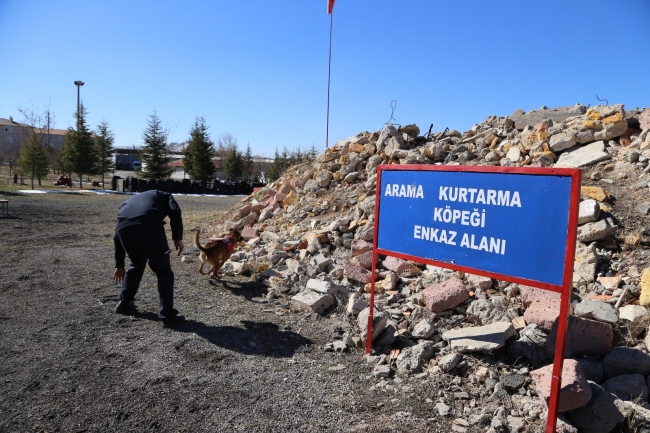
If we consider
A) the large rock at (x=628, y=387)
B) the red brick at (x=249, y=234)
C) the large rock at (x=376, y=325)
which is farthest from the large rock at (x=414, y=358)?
the red brick at (x=249, y=234)

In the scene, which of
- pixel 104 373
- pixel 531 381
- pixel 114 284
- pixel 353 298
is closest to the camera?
pixel 531 381

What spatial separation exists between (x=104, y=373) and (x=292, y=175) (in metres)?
9.06

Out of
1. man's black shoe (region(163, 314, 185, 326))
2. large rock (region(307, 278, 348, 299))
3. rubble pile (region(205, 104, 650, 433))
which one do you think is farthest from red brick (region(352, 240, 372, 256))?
man's black shoe (region(163, 314, 185, 326))

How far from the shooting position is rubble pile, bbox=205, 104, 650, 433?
3137 mm

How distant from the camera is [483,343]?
3654mm

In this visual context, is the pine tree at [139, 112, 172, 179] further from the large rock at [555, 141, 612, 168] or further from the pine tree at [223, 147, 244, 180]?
the large rock at [555, 141, 612, 168]

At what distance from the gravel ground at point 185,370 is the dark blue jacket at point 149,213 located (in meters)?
1.04

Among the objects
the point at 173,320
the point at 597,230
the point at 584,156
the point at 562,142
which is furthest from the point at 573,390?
the point at 562,142

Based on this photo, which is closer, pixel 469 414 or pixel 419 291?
pixel 469 414

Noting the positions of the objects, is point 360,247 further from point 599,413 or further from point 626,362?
point 599,413

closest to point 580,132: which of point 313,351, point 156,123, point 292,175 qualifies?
point 313,351

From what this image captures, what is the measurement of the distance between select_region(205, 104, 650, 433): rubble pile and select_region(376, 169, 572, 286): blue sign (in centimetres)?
76

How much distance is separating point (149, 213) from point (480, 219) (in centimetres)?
335

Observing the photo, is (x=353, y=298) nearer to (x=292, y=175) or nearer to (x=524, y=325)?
(x=524, y=325)
